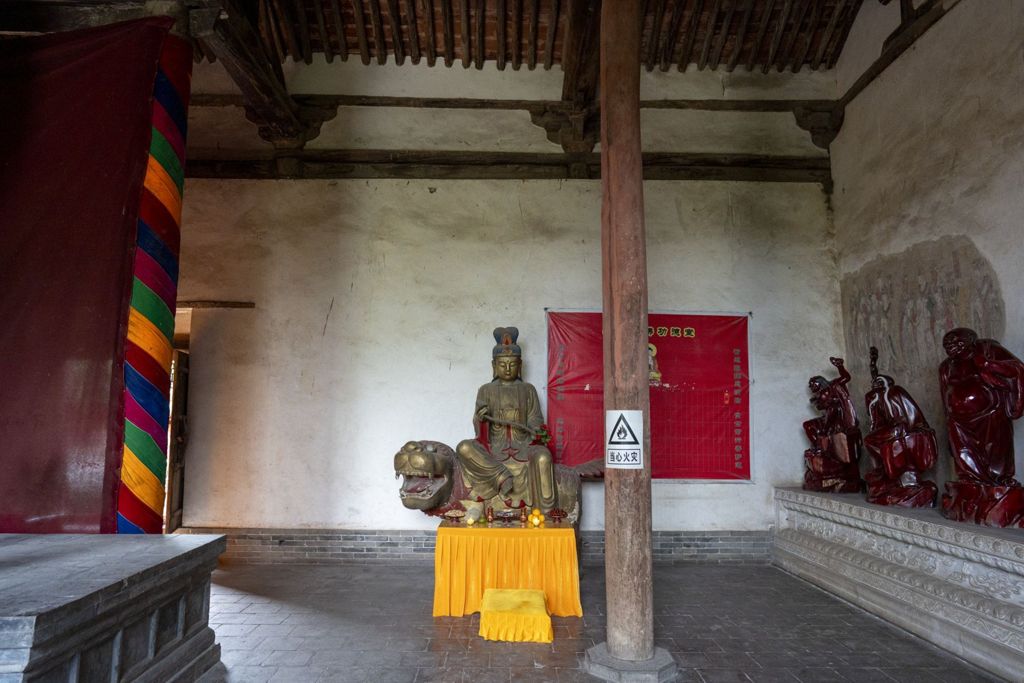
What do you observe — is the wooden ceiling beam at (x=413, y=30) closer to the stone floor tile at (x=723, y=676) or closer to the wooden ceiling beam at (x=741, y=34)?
the wooden ceiling beam at (x=741, y=34)

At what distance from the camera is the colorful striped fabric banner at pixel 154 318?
336 centimetres

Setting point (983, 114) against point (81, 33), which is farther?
point (983, 114)

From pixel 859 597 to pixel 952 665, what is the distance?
100cm

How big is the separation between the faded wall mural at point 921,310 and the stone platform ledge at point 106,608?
5.39m

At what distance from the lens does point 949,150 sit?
4.64 meters

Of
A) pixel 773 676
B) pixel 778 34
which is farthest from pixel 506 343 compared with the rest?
pixel 778 34

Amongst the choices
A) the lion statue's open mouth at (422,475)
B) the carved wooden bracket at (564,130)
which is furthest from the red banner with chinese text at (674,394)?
the carved wooden bracket at (564,130)

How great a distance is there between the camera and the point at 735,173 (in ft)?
20.4

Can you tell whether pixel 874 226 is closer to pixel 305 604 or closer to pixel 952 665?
pixel 952 665

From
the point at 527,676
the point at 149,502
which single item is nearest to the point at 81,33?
the point at 149,502

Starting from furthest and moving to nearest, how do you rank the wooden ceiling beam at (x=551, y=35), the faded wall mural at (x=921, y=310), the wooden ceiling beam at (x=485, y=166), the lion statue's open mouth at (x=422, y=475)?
the wooden ceiling beam at (x=485, y=166)
the wooden ceiling beam at (x=551, y=35)
the lion statue's open mouth at (x=422, y=475)
the faded wall mural at (x=921, y=310)

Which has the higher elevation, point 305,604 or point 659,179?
point 659,179

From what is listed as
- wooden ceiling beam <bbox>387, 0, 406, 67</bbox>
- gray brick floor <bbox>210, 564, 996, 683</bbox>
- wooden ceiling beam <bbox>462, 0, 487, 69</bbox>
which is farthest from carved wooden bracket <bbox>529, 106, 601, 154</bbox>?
gray brick floor <bbox>210, 564, 996, 683</bbox>

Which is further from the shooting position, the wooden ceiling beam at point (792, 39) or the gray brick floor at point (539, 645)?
the wooden ceiling beam at point (792, 39)
